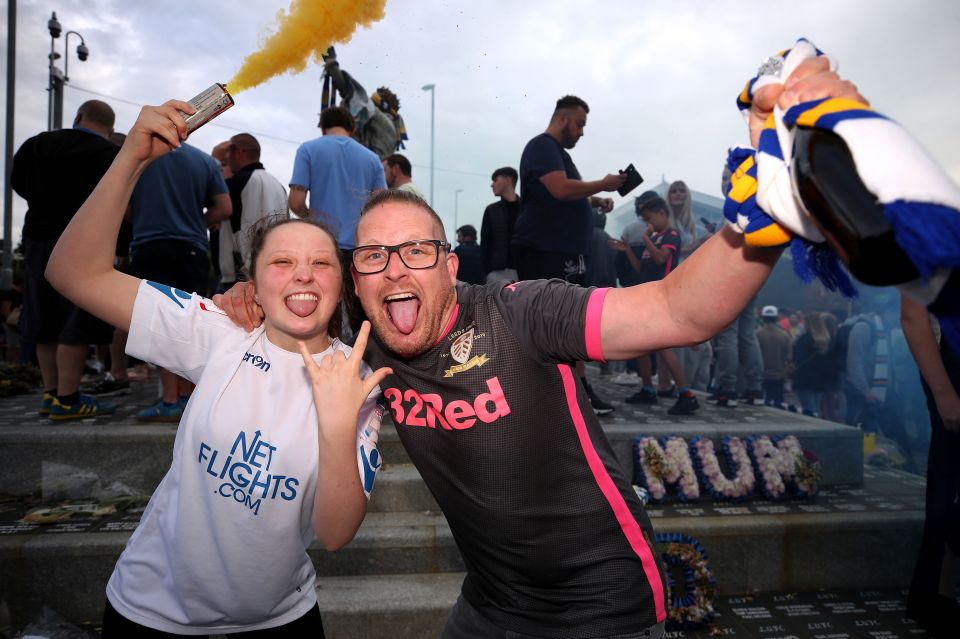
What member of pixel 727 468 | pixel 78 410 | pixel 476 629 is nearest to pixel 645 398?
pixel 727 468

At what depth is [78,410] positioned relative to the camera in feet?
14.3

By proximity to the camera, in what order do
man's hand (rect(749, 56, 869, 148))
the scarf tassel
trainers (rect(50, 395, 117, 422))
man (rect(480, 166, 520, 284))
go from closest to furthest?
man's hand (rect(749, 56, 869, 148)), the scarf tassel, trainers (rect(50, 395, 117, 422)), man (rect(480, 166, 520, 284))

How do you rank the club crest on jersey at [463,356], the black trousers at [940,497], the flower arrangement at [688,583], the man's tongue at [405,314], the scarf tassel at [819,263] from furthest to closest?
1. the flower arrangement at [688,583]
2. the black trousers at [940,497]
3. the man's tongue at [405,314]
4. the club crest on jersey at [463,356]
5. the scarf tassel at [819,263]

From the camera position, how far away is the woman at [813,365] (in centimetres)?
884

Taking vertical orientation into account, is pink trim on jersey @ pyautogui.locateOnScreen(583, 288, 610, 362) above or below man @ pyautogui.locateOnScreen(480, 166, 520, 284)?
below

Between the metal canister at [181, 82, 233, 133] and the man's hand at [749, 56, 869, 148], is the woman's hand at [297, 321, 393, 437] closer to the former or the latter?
the metal canister at [181, 82, 233, 133]

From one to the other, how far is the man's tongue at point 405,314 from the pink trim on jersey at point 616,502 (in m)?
0.54

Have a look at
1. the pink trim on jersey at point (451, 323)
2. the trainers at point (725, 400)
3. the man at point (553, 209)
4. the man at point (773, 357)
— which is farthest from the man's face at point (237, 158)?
the man at point (773, 357)

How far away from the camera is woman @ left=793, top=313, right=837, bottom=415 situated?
8836 mm

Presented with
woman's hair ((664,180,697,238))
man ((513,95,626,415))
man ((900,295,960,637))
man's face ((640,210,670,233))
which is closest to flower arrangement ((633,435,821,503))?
man ((900,295,960,637))

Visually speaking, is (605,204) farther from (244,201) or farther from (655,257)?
(244,201)

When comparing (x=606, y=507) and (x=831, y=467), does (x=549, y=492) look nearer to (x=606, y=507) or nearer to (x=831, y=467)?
(x=606, y=507)

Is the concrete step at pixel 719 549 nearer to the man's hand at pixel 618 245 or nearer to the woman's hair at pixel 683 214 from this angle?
the man's hand at pixel 618 245

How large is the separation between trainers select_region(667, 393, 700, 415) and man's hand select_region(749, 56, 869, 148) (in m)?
4.96
